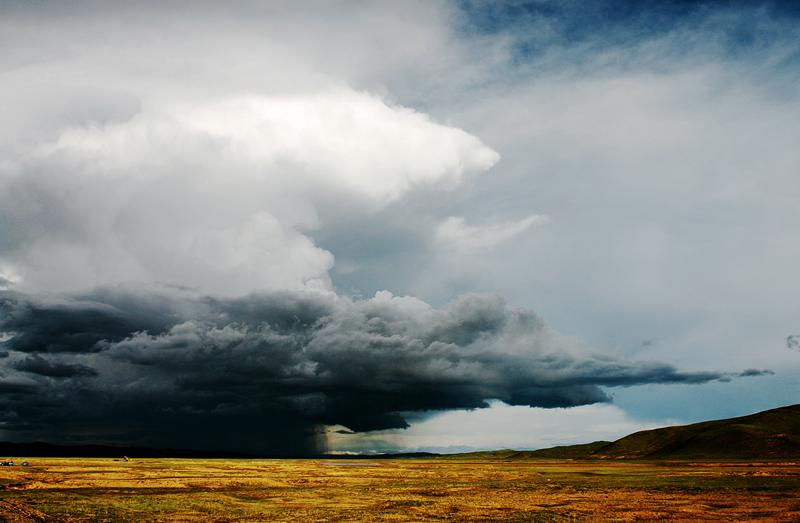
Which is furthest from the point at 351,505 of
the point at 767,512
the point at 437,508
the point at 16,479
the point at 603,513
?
the point at 16,479

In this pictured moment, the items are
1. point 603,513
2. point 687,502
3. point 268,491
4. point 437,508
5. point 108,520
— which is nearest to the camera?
point 108,520

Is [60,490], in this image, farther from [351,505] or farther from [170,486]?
[351,505]

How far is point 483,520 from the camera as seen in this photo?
47562 mm

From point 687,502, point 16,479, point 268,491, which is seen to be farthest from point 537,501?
→ point 16,479

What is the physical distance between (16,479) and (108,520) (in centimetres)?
4624

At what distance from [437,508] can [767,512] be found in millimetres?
33092

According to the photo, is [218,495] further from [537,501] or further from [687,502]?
[687,502]

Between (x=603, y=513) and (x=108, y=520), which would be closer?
(x=108, y=520)

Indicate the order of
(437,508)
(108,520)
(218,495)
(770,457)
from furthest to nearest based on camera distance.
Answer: (770,457) < (218,495) < (437,508) < (108,520)

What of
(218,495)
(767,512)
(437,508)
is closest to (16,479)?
(218,495)

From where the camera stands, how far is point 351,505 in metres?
58.3

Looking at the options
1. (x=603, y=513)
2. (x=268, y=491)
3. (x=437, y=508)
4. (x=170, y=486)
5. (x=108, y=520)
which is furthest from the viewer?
(x=170, y=486)

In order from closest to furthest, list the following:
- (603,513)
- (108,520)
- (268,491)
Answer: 1. (108,520)
2. (603,513)
3. (268,491)

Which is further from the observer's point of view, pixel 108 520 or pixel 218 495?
pixel 218 495
